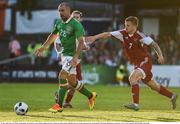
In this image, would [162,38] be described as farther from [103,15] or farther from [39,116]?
[39,116]

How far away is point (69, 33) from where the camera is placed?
13.8 metres

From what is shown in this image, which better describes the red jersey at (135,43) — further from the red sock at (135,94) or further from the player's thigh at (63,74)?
the player's thigh at (63,74)

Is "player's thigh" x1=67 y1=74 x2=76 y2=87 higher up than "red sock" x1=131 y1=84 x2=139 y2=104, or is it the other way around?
"player's thigh" x1=67 y1=74 x2=76 y2=87

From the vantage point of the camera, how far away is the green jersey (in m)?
13.6

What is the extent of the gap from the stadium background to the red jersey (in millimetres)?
13747

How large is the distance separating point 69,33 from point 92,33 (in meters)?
18.5

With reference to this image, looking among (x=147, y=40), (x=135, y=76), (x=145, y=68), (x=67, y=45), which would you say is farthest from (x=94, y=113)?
(x=147, y=40)

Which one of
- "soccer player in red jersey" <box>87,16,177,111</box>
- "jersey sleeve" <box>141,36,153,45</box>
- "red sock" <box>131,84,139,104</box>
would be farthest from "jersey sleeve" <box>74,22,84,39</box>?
"red sock" <box>131,84,139,104</box>

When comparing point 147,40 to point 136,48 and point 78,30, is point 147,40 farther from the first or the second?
point 78,30

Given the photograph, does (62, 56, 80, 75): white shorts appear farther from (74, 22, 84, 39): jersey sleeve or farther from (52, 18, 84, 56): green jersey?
(74, 22, 84, 39): jersey sleeve

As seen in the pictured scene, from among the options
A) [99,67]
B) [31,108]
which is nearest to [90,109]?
[31,108]

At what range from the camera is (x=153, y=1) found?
32031mm

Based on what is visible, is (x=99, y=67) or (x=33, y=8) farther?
(x=33, y=8)

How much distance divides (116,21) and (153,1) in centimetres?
209
